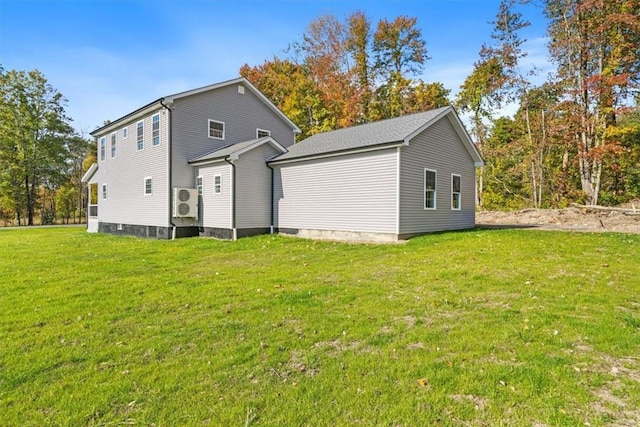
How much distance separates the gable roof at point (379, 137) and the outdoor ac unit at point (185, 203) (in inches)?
152

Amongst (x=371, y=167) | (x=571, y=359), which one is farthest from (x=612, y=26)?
(x=571, y=359)

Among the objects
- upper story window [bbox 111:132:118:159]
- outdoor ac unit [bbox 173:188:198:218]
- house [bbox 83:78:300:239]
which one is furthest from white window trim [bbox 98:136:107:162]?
outdoor ac unit [bbox 173:188:198:218]

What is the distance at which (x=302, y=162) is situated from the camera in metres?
14.3

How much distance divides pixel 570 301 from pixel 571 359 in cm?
210

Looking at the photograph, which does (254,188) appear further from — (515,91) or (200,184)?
(515,91)

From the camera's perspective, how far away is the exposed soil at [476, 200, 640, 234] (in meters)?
13.8

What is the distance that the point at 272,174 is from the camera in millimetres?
15555

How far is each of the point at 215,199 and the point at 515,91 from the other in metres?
21.2

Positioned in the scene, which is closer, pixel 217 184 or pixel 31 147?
pixel 217 184

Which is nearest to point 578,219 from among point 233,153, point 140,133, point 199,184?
point 233,153

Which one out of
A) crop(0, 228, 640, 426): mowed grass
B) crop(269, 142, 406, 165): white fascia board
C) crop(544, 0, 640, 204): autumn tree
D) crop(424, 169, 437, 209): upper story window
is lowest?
crop(0, 228, 640, 426): mowed grass

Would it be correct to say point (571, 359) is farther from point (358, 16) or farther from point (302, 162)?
point (358, 16)

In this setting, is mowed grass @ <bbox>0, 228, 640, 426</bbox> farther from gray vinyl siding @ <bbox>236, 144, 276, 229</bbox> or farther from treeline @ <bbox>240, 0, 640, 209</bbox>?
treeline @ <bbox>240, 0, 640, 209</bbox>

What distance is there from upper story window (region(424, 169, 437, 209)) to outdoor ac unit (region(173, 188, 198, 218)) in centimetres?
954
